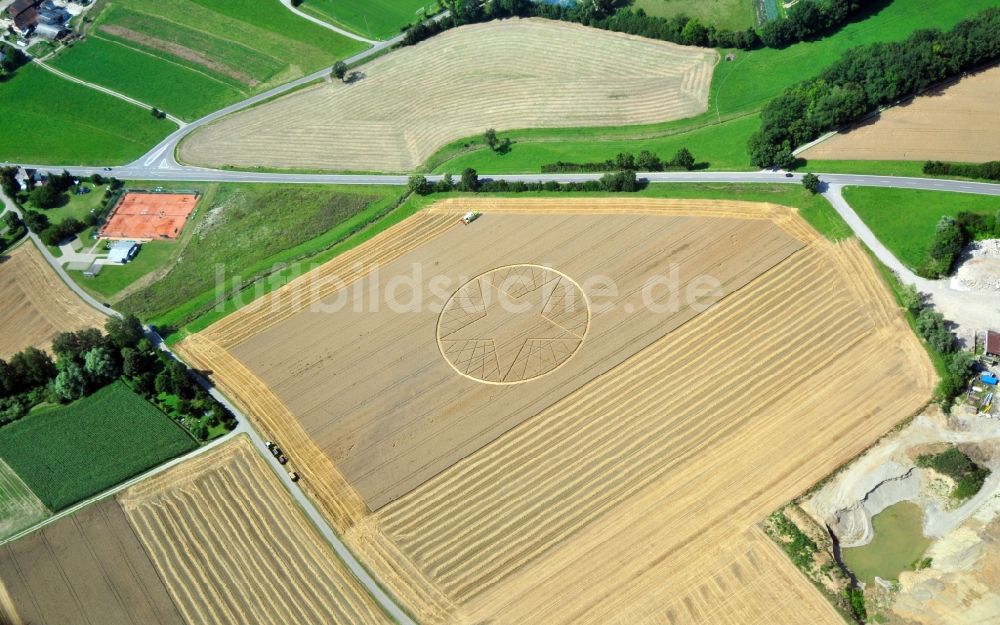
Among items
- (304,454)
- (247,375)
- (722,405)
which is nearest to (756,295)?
(722,405)

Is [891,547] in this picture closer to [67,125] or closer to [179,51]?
[67,125]

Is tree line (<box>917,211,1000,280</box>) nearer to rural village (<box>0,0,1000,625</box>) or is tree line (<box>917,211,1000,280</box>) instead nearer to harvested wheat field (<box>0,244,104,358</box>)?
rural village (<box>0,0,1000,625</box>)

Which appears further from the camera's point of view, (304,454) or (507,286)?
(507,286)

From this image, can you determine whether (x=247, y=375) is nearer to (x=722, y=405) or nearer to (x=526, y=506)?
(x=526, y=506)

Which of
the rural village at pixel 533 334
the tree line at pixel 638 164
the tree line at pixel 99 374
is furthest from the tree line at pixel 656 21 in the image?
the tree line at pixel 99 374

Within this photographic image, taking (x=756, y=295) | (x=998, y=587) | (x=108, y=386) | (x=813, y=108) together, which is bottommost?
(x=998, y=587)

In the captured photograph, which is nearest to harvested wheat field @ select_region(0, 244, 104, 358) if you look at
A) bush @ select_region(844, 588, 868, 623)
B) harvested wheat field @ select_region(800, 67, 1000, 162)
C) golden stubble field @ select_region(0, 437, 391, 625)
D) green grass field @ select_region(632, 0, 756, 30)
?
golden stubble field @ select_region(0, 437, 391, 625)

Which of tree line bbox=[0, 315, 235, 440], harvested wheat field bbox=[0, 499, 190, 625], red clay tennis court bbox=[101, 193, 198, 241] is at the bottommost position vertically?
harvested wheat field bbox=[0, 499, 190, 625]
